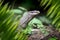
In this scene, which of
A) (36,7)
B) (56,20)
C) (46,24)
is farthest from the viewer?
(36,7)

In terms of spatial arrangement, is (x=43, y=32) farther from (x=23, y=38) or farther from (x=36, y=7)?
(x=23, y=38)

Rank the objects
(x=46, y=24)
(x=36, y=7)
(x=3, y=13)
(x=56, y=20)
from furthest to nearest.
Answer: (x=36, y=7) < (x=46, y=24) < (x=56, y=20) < (x=3, y=13)

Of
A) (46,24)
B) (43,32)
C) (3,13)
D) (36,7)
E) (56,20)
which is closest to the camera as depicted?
(3,13)

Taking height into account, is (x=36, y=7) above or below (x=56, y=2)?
below

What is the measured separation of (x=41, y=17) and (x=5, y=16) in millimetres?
4313

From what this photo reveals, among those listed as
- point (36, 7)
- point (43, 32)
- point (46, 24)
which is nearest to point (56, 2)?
point (43, 32)

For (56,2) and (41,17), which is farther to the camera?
(41,17)

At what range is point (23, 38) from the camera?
0.57 m

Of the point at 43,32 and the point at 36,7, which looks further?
the point at 36,7

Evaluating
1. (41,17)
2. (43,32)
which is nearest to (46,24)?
(41,17)

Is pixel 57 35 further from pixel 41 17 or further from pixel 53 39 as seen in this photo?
pixel 41 17

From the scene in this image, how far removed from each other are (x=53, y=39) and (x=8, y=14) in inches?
143

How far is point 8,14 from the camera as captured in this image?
0.55 m

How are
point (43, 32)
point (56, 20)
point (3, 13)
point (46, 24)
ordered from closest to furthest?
1. point (3, 13)
2. point (56, 20)
3. point (43, 32)
4. point (46, 24)
